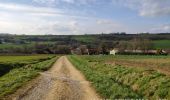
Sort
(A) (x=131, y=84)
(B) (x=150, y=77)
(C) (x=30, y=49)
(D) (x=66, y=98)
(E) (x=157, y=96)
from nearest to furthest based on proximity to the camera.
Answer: (E) (x=157, y=96)
(D) (x=66, y=98)
(B) (x=150, y=77)
(A) (x=131, y=84)
(C) (x=30, y=49)

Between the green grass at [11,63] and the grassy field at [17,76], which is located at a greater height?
the grassy field at [17,76]

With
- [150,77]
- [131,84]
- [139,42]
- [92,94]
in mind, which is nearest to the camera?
[92,94]

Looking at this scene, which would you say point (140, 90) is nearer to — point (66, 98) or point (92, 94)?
point (92, 94)

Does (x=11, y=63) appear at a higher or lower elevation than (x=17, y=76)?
lower

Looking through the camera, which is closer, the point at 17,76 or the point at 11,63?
the point at 17,76

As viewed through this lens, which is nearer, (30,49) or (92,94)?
(92,94)

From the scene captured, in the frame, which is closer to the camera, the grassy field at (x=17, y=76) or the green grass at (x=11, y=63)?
the grassy field at (x=17, y=76)

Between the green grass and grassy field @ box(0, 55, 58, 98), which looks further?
the green grass

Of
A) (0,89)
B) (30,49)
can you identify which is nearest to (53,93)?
(0,89)

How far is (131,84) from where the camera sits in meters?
21.4

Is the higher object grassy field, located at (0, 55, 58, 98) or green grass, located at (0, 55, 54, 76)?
grassy field, located at (0, 55, 58, 98)

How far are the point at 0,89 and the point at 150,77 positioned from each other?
359 inches

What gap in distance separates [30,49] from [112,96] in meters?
167

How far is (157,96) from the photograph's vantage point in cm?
1595
